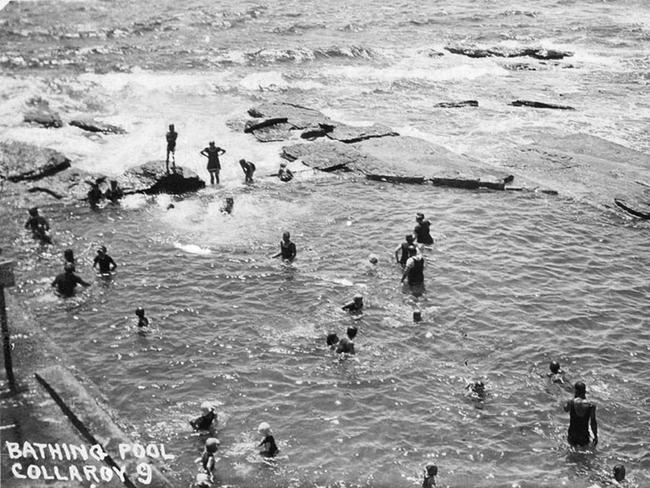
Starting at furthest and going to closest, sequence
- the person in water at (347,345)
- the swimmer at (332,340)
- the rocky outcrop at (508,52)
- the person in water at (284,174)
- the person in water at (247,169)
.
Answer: the rocky outcrop at (508,52), the person in water at (284,174), the person in water at (247,169), the swimmer at (332,340), the person in water at (347,345)

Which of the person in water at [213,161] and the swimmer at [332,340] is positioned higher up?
the person in water at [213,161]

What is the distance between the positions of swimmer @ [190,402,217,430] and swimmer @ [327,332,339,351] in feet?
11.9

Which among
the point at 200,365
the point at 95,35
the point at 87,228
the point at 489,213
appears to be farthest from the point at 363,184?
the point at 95,35

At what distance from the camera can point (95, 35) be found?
164 feet

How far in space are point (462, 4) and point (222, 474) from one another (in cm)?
6241

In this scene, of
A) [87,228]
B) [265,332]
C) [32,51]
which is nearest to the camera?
[265,332]

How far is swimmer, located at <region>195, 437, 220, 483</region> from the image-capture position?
43.2 feet

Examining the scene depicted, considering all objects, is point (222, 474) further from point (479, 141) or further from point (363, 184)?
point (479, 141)

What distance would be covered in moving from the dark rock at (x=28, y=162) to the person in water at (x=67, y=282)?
324 inches

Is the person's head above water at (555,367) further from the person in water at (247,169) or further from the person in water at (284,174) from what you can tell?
the person in water at (247,169)

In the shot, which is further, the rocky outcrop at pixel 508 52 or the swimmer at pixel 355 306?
the rocky outcrop at pixel 508 52

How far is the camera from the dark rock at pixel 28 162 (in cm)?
2578

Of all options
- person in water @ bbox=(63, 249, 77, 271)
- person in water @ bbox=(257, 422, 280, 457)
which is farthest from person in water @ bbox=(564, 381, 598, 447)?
person in water @ bbox=(63, 249, 77, 271)

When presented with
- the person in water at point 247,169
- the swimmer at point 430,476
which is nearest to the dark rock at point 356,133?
the person in water at point 247,169
